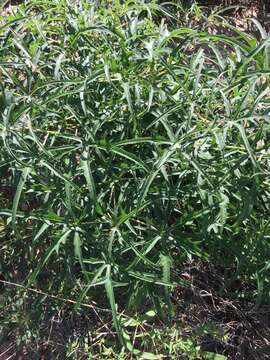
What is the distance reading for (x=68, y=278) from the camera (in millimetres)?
1933

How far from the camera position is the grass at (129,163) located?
67.6 inches

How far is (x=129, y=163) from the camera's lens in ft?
6.00

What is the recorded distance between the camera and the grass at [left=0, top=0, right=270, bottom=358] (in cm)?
172

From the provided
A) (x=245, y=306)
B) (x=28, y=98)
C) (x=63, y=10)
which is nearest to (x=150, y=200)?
(x=28, y=98)

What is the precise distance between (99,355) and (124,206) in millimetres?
539

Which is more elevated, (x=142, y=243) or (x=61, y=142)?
(x=61, y=142)

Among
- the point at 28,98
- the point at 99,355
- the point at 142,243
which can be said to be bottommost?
the point at 99,355

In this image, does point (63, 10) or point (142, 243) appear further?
point (63, 10)

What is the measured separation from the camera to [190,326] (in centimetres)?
205

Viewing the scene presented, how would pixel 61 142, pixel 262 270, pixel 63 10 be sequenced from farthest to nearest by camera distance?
pixel 63 10 → pixel 61 142 → pixel 262 270

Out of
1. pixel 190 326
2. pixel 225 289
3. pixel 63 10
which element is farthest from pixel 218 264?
pixel 63 10

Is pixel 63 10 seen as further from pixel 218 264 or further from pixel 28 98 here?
pixel 218 264

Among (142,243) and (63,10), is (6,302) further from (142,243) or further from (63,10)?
(63,10)

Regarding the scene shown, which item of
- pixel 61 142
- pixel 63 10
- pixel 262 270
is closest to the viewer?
pixel 262 270
